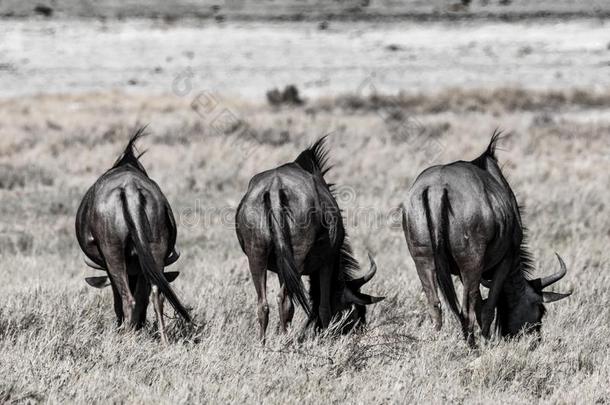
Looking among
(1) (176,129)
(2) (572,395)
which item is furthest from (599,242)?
(1) (176,129)

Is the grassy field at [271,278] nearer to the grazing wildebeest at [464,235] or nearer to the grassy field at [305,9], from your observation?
the grazing wildebeest at [464,235]

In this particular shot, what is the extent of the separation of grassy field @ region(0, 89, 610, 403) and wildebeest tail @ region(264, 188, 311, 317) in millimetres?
370

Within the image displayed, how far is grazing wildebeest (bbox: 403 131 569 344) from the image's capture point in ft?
21.6

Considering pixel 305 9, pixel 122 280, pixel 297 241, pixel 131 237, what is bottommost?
pixel 305 9

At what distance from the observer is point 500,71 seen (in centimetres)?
3853

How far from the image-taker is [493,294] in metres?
6.89

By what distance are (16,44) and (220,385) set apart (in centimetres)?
4043

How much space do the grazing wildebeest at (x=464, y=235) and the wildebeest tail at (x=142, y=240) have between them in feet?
5.92

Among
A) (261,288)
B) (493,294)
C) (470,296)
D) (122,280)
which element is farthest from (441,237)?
(122,280)

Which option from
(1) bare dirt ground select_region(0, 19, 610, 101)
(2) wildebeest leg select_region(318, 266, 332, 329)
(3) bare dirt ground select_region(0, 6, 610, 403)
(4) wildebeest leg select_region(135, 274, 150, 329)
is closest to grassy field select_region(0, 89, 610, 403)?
(3) bare dirt ground select_region(0, 6, 610, 403)

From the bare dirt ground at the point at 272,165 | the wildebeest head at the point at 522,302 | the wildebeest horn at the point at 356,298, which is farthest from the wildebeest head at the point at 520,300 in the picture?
the wildebeest horn at the point at 356,298

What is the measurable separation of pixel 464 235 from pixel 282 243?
1.30 meters

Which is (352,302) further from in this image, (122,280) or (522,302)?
(122,280)

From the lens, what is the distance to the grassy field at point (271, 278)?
5.70 m
